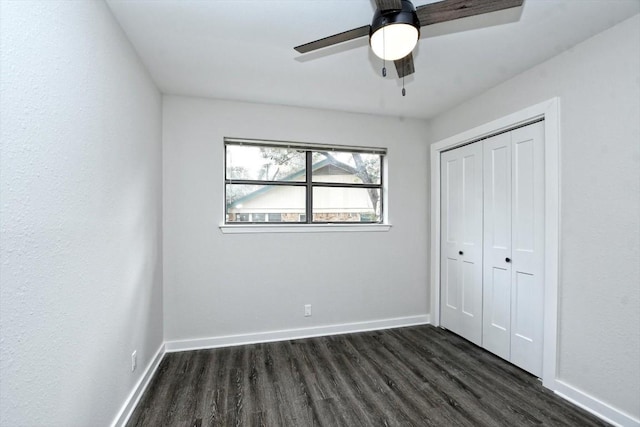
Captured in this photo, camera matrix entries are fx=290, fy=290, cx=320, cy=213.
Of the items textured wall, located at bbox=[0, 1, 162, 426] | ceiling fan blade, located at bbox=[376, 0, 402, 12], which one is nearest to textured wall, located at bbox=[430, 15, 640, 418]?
ceiling fan blade, located at bbox=[376, 0, 402, 12]

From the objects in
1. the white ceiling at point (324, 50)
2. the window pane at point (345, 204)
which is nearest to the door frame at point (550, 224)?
the white ceiling at point (324, 50)

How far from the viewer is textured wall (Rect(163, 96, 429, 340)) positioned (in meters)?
2.88

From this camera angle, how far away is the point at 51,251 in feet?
3.75

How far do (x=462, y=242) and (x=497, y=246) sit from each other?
441 mm

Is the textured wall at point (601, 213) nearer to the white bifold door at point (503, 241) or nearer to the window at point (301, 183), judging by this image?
the white bifold door at point (503, 241)

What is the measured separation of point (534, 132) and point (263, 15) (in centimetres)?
226

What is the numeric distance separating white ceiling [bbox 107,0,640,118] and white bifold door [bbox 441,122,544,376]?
0.64 meters

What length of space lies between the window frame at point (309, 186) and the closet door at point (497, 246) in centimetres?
109

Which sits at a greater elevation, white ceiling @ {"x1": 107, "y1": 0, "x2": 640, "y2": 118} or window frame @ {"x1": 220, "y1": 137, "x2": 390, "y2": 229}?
white ceiling @ {"x1": 107, "y1": 0, "x2": 640, "y2": 118}

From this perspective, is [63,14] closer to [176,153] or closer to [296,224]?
[176,153]

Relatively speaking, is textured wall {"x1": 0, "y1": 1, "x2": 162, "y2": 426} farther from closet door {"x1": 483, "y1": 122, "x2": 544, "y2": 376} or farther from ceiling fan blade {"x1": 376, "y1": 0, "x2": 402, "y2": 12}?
closet door {"x1": 483, "y1": 122, "x2": 544, "y2": 376}

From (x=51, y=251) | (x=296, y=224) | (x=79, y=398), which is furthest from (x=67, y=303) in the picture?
(x=296, y=224)

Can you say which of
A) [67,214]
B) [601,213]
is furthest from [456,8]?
[67,214]

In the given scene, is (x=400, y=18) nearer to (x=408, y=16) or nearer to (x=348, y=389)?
(x=408, y=16)
